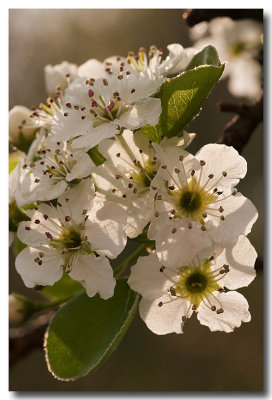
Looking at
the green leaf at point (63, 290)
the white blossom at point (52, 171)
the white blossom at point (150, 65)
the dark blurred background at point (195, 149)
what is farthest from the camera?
the dark blurred background at point (195, 149)

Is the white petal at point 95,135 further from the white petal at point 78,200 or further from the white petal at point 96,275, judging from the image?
the white petal at point 96,275

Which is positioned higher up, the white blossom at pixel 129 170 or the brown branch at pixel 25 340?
the white blossom at pixel 129 170

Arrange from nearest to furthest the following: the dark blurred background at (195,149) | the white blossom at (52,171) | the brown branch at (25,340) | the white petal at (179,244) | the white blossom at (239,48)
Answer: the white petal at (179,244), the white blossom at (52,171), the brown branch at (25,340), the dark blurred background at (195,149), the white blossom at (239,48)

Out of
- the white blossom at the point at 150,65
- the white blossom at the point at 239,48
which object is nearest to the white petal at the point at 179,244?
the white blossom at the point at 150,65

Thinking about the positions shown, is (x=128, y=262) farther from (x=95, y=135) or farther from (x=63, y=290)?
(x=95, y=135)

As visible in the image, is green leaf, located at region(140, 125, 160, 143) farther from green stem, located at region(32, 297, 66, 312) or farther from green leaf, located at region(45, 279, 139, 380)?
green stem, located at region(32, 297, 66, 312)

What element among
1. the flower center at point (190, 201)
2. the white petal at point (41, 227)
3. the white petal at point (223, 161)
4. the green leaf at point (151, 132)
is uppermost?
the green leaf at point (151, 132)

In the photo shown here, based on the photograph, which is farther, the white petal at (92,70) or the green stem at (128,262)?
the white petal at (92,70)
